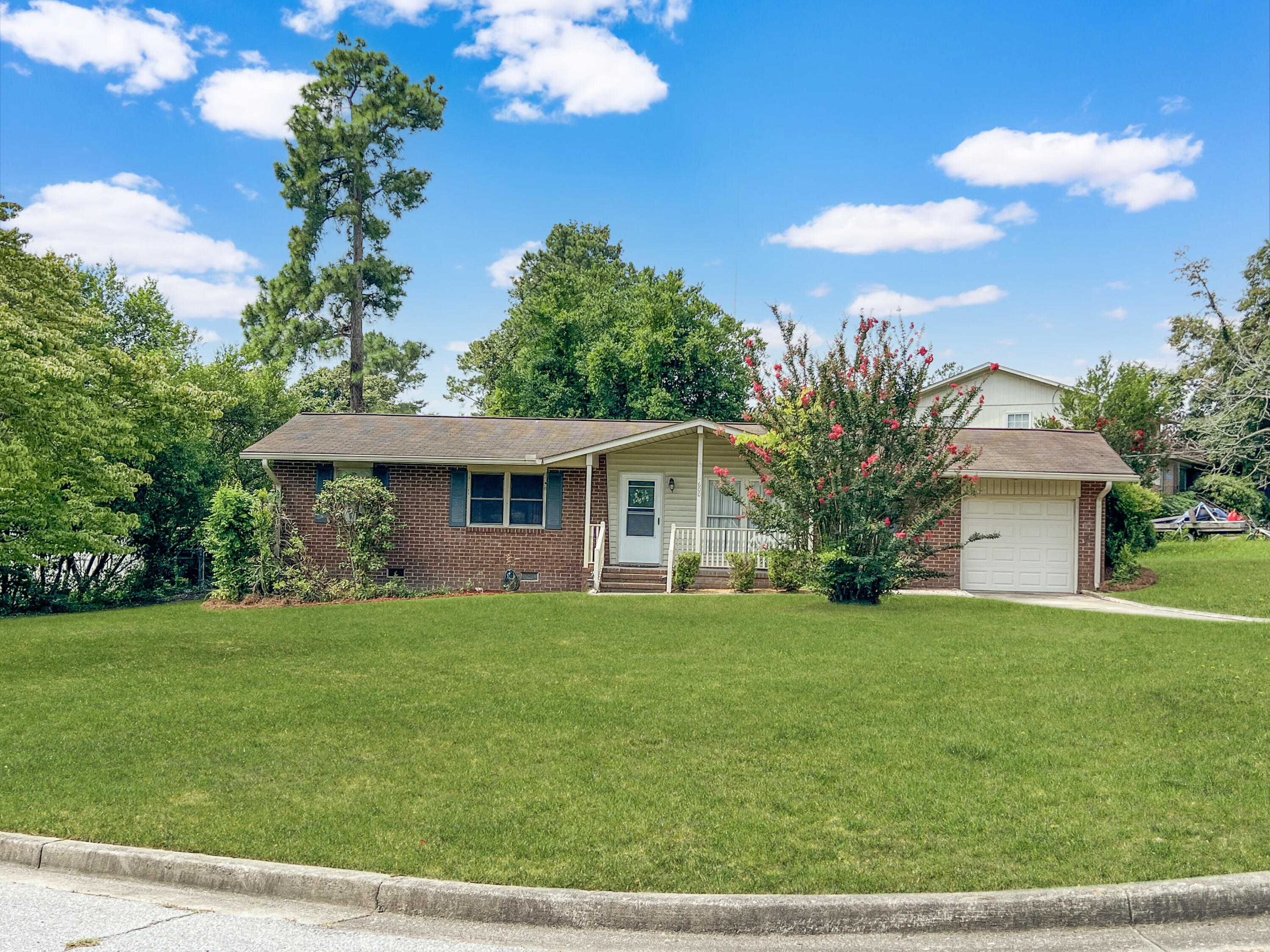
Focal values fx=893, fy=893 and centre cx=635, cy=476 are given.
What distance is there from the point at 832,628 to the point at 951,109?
49.2ft

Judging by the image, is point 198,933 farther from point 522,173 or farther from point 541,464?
point 522,173

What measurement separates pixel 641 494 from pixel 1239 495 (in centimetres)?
2236

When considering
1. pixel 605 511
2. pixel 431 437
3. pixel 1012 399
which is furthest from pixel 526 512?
pixel 1012 399

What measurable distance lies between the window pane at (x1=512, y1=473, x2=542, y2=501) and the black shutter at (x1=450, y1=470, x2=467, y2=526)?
0.99m

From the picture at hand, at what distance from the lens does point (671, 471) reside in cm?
1912

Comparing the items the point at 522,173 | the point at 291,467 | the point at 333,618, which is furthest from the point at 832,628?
the point at 522,173

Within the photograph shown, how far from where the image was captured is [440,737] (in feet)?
22.1

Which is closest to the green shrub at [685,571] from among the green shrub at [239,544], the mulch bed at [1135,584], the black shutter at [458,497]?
the black shutter at [458,497]

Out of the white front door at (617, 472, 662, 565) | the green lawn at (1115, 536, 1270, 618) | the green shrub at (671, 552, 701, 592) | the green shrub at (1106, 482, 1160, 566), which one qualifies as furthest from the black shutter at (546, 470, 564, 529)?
the green shrub at (1106, 482, 1160, 566)

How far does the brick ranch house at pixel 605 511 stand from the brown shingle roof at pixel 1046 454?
6cm

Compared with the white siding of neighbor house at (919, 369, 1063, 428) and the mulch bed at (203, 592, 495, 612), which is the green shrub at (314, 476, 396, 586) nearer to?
the mulch bed at (203, 592, 495, 612)

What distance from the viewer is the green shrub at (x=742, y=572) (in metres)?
17.2

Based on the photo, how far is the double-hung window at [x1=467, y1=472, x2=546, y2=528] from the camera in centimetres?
1866

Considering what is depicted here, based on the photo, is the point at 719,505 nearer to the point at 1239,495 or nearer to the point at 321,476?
the point at 321,476
